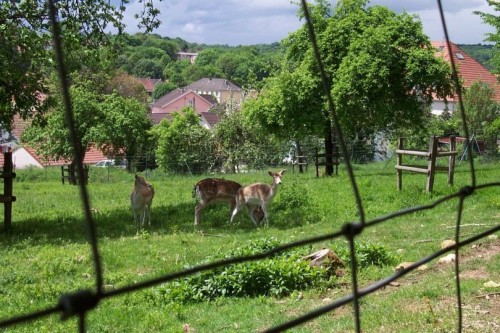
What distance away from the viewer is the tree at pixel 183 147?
32594mm

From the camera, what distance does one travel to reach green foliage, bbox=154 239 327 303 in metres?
6.92

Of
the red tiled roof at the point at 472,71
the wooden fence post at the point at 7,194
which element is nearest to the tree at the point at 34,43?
the wooden fence post at the point at 7,194

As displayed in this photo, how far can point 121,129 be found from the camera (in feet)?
114

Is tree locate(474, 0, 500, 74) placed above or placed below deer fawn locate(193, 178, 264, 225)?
above

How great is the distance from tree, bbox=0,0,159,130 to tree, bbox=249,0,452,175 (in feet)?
28.9

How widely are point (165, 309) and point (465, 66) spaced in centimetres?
3628

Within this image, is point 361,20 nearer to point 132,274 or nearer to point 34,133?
point 132,274

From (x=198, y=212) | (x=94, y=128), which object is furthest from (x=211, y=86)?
(x=198, y=212)

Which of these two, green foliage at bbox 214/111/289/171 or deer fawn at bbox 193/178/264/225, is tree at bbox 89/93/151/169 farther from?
deer fawn at bbox 193/178/264/225

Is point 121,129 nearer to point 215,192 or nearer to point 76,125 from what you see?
point 76,125

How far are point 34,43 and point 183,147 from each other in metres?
22.9

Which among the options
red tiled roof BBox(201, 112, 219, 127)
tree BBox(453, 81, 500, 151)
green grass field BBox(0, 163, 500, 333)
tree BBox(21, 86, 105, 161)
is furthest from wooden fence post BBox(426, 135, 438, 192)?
red tiled roof BBox(201, 112, 219, 127)

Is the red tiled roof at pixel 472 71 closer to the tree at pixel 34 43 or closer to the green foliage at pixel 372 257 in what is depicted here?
the tree at pixel 34 43

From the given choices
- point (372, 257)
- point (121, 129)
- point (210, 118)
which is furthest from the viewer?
point (210, 118)
